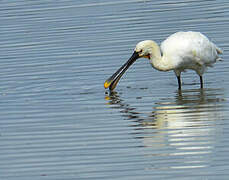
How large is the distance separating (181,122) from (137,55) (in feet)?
9.89

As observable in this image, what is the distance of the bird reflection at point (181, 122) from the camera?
30.9ft

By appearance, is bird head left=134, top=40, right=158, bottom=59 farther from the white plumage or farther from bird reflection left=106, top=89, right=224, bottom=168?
bird reflection left=106, top=89, right=224, bottom=168

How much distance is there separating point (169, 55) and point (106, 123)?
2742mm

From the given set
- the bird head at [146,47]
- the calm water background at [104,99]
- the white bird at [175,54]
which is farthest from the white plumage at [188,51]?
the calm water background at [104,99]

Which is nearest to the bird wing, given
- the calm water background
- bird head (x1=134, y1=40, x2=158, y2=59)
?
bird head (x1=134, y1=40, x2=158, y2=59)

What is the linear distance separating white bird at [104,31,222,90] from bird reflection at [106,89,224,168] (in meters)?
0.43

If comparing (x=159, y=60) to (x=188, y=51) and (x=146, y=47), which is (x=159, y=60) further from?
(x=188, y=51)

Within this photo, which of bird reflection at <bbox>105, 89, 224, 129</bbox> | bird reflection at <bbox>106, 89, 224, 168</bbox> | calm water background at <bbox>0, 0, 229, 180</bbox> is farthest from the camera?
bird reflection at <bbox>105, 89, 224, 129</bbox>

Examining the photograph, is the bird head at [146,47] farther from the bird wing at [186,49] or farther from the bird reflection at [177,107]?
the bird reflection at [177,107]

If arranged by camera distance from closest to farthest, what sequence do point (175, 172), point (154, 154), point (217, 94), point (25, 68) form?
point (175, 172) → point (154, 154) → point (217, 94) → point (25, 68)

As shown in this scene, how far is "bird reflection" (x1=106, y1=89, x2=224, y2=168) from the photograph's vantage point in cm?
942

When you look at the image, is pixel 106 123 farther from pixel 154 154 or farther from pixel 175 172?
pixel 175 172

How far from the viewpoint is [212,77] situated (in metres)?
14.6

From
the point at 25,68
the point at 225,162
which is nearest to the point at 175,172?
the point at 225,162
